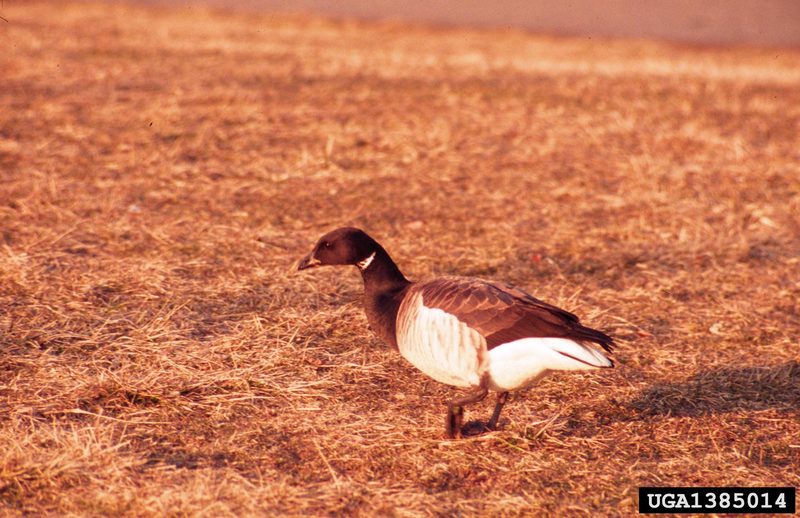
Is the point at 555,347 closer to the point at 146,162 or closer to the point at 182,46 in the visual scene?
the point at 146,162

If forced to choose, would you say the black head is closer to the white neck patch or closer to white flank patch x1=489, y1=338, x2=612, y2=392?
the white neck patch

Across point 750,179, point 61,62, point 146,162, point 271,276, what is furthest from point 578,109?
point 61,62

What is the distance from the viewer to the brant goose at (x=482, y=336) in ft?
17.7

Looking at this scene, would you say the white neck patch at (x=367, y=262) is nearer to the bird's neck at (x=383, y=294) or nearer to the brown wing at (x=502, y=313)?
the bird's neck at (x=383, y=294)

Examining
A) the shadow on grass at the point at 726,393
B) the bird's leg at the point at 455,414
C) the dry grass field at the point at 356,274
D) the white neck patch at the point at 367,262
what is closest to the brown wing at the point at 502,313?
the bird's leg at the point at 455,414

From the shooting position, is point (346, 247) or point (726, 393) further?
point (726, 393)

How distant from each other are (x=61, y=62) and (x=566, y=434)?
12869 mm

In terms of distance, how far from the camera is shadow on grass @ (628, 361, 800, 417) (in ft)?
21.3

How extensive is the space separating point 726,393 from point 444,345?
232cm

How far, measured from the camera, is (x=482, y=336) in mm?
5590

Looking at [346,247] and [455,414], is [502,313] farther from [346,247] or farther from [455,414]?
[346,247]

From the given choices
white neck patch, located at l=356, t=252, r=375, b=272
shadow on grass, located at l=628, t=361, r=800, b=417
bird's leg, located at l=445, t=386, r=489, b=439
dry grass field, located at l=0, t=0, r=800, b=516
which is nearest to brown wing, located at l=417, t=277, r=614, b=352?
bird's leg, located at l=445, t=386, r=489, b=439

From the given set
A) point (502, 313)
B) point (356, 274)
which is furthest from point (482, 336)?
point (356, 274)

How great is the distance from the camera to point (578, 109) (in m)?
14.4
